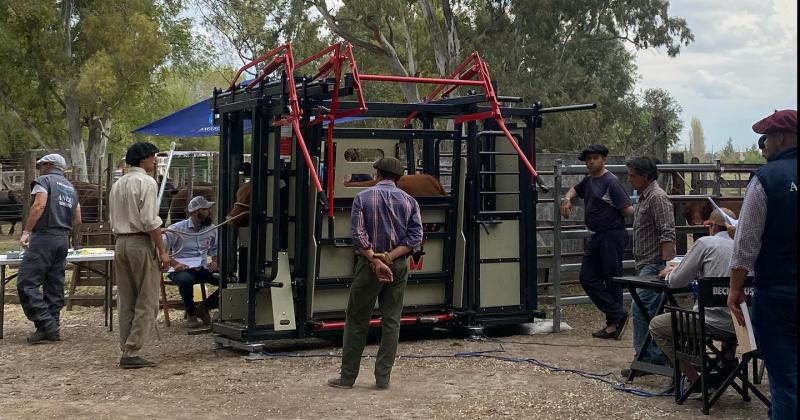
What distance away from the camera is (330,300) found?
950 centimetres

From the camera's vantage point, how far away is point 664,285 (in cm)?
729

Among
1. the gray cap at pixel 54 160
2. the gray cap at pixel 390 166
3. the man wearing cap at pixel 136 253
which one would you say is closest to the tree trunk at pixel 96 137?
the gray cap at pixel 54 160

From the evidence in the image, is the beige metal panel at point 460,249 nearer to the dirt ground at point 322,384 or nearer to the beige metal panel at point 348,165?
the dirt ground at point 322,384

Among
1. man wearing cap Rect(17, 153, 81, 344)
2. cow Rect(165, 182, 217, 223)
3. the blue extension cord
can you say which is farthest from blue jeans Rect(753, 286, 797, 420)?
cow Rect(165, 182, 217, 223)

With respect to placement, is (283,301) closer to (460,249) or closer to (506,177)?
(460,249)

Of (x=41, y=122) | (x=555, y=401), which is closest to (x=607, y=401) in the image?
(x=555, y=401)

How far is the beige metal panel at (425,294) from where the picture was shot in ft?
32.6

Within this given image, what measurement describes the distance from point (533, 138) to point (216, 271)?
346cm

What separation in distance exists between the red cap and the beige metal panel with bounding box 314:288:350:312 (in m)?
5.05

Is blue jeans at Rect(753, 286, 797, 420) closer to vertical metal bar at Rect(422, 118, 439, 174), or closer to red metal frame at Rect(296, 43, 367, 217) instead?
red metal frame at Rect(296, 43, 367, 217)

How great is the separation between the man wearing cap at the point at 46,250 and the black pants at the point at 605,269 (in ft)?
16.7

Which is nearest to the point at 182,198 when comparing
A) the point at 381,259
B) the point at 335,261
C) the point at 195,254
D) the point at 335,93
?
the point at 195,254

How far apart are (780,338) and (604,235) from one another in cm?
518

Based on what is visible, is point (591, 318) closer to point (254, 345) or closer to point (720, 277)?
point (254, 345)
